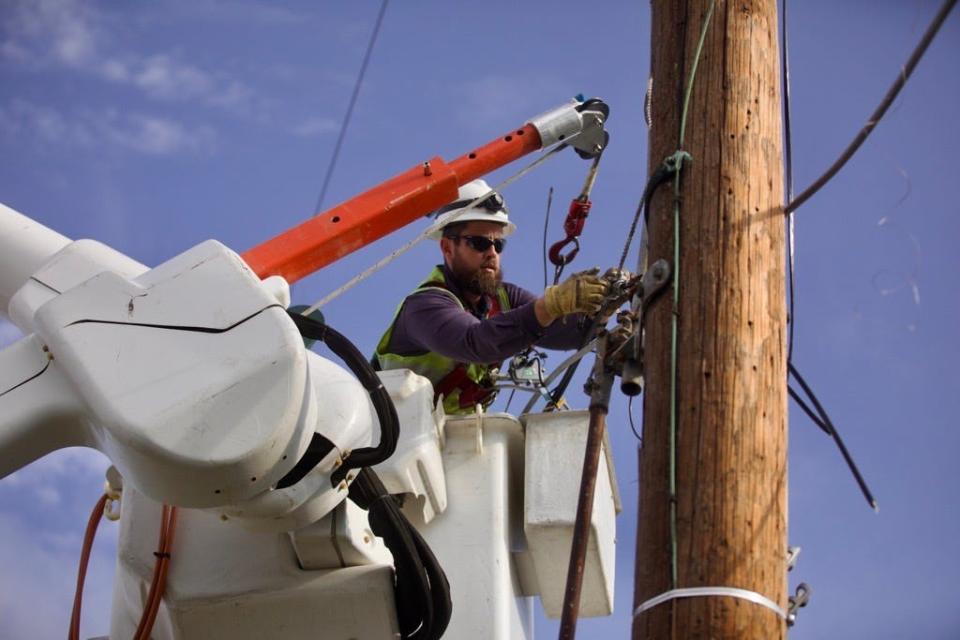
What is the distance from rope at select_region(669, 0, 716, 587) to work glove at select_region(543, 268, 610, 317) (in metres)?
1.13

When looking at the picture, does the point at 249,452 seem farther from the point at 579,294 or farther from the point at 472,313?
the point at 472,313

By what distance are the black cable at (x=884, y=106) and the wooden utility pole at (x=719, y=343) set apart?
10 centimetres

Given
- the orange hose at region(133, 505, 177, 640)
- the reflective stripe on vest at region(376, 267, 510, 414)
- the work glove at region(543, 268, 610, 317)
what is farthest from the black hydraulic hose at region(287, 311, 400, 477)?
the reflective stripe on vest at region(376, 267, 510, 414)

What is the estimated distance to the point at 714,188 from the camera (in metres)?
4.05

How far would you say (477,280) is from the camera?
6773mm

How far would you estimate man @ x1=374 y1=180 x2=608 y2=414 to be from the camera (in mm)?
5691

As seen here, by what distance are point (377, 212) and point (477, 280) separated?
1.30 metres

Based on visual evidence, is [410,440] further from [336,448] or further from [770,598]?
[770,598]

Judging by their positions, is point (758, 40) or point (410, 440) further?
point (410, 440)

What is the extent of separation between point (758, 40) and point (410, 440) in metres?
1.80

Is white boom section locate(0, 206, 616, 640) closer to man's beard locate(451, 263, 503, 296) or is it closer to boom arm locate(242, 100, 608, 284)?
boom arm locate(242, 100, 608, 284)

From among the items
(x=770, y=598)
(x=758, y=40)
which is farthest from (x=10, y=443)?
(x=758, y=40)

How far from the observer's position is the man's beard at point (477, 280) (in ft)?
22.2

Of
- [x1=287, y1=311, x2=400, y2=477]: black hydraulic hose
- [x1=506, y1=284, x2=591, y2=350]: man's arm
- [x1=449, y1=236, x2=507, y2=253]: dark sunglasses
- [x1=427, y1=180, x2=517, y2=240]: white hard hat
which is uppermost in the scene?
[x1=427, y1=180, x2=517, y2=240]: white hard hat
